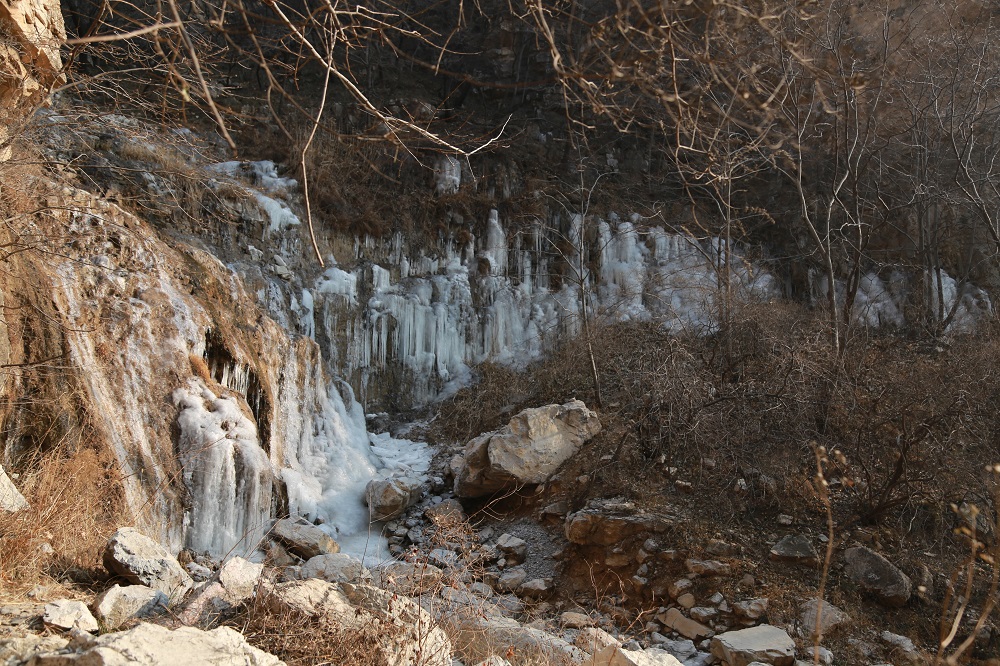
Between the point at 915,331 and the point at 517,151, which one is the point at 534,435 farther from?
the point at 517,151

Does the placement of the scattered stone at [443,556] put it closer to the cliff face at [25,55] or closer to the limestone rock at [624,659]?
the limestone rock at [624,659]

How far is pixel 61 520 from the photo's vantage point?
4074 millimetres

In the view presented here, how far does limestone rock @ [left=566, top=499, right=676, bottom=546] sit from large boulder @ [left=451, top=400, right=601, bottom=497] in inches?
48.2

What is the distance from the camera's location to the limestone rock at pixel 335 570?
4.05 metres

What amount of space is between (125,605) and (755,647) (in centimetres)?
413

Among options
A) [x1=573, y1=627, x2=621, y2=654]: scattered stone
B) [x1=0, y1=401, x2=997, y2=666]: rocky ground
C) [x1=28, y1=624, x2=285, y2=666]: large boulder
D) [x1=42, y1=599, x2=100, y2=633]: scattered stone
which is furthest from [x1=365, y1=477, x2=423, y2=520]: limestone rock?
[x1=28, y1=624, x2=285, y2=666]: large boulder

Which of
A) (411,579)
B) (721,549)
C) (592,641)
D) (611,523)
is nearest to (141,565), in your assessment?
(411,579)

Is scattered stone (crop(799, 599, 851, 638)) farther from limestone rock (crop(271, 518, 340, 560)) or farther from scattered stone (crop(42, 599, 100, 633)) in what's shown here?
scattered stone (crop(42, 599, 100, 633))

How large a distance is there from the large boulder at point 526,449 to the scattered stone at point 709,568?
7.95ft

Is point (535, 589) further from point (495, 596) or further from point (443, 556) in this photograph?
point (443, 556)

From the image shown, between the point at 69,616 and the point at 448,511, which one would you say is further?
the point at 448,511

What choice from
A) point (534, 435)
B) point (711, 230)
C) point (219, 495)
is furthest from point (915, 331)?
point (219, 495)

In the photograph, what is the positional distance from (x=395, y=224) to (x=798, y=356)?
9.74 metres

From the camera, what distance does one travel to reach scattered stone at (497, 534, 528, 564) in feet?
23.2
